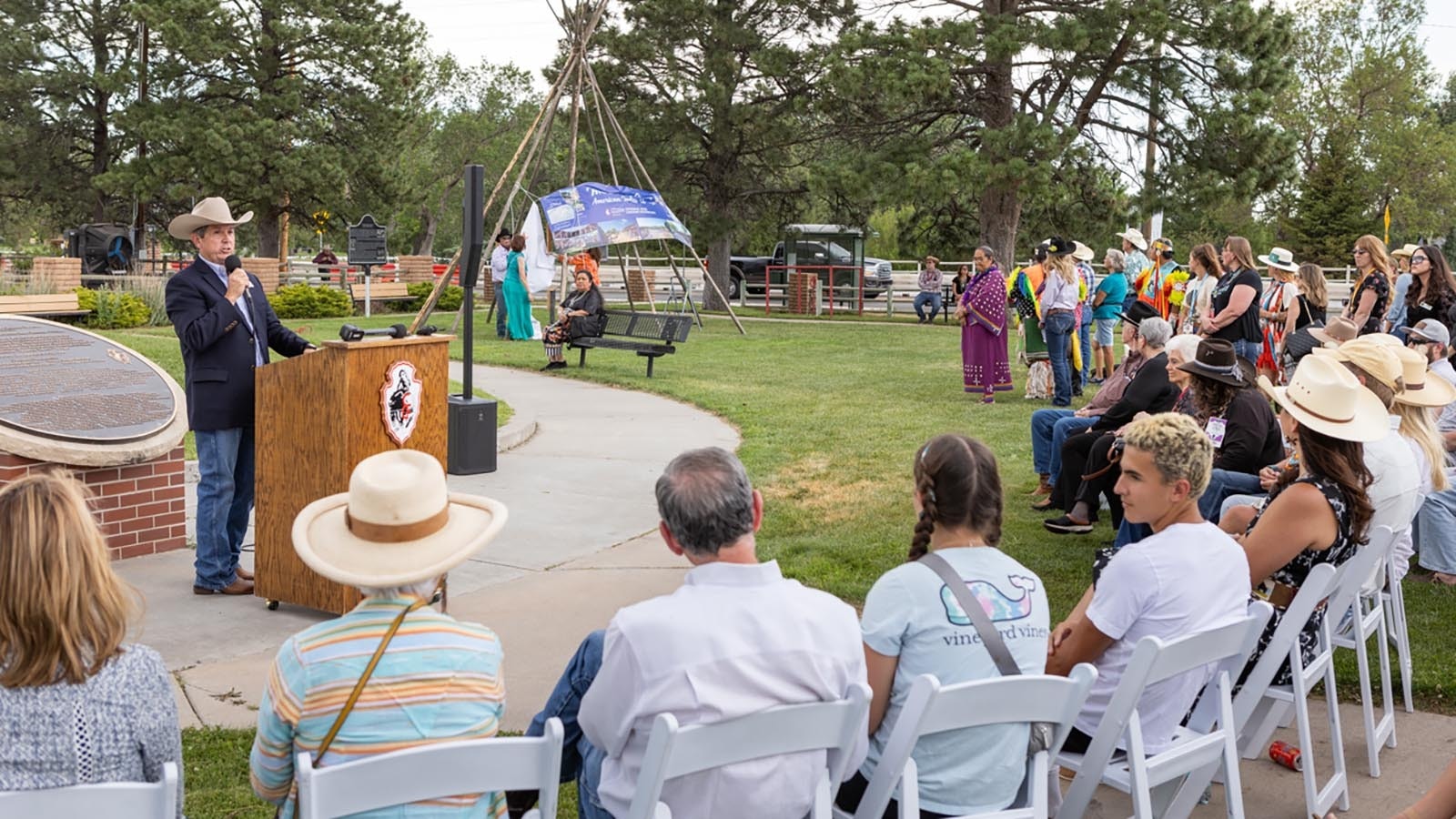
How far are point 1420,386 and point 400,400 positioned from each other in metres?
4.60

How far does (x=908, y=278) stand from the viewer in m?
39.4

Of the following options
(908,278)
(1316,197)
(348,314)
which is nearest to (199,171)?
(348,314)

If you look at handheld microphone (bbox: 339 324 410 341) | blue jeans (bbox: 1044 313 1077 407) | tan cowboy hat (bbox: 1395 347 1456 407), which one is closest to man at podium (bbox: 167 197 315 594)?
handheld microphone (bbox: 339 324 410 341)

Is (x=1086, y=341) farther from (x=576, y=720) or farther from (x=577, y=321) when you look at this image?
(x=576, y=720)

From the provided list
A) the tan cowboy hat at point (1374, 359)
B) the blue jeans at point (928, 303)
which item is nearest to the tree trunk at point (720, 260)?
the blue jeans at point (928, 303)

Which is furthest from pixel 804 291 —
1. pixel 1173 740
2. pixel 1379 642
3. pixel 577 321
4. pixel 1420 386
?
pixel 1173 740

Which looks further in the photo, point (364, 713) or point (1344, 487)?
point (1344, 487)

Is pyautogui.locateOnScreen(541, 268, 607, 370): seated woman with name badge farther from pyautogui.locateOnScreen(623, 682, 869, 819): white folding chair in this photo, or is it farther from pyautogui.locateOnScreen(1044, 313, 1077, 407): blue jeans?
pyautogui.locateOnScreen(623, 682, 869, 819): white folding chair

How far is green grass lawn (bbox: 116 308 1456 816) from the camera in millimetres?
5660

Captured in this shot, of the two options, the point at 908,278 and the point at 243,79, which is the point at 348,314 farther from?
the point at 908,278

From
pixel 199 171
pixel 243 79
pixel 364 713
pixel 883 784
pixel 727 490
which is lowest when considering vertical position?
pixel 883 784

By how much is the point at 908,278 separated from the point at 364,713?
1480 inches

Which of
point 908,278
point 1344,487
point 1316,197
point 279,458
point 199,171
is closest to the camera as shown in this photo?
point 1344,487

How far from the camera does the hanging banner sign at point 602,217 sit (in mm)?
19000
